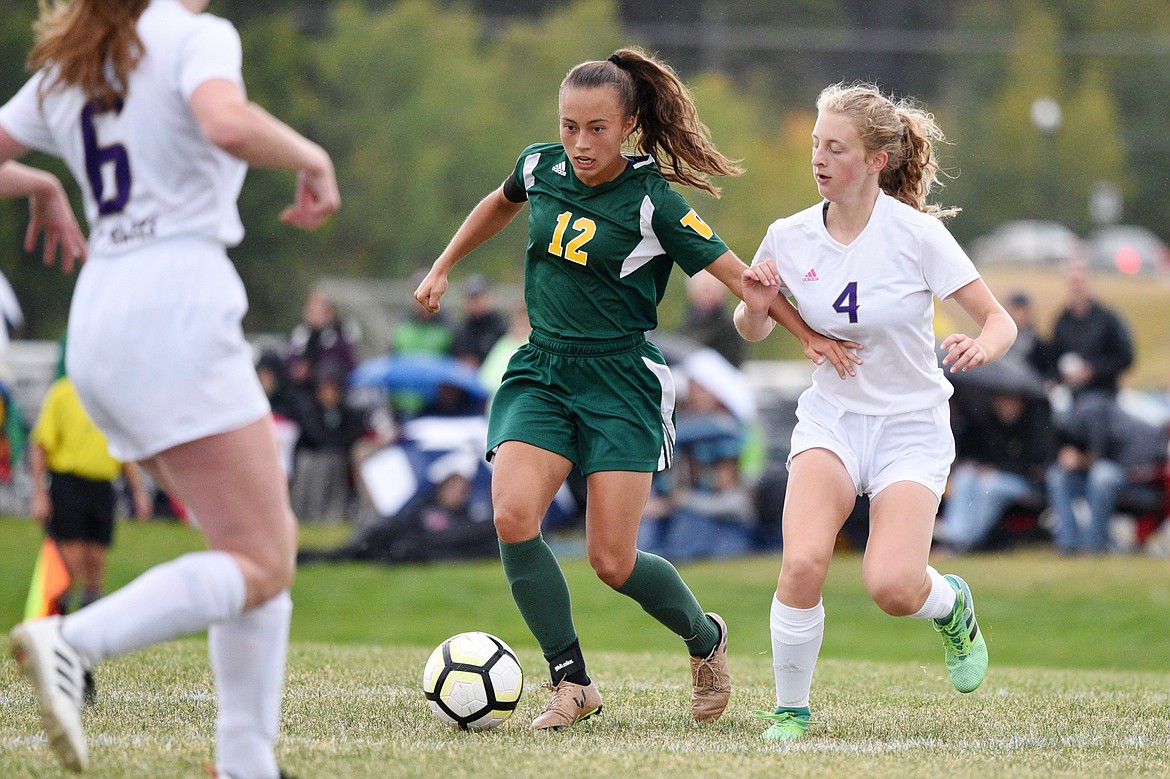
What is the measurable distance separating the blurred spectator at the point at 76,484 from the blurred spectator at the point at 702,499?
478 centimetres

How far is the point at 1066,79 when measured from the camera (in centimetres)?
4297

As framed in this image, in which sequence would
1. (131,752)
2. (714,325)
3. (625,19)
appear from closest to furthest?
1. (131,752)
2. (714,325)
3. (625,19)

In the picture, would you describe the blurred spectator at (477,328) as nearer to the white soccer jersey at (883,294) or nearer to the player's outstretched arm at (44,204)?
the white soccer jersey at (883,294)

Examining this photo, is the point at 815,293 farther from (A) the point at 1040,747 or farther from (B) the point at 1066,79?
(B) the point at 1066,79

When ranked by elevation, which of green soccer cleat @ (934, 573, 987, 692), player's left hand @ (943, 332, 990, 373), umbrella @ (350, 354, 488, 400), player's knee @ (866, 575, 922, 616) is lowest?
umbrella @ (350, 354, 488, 400)

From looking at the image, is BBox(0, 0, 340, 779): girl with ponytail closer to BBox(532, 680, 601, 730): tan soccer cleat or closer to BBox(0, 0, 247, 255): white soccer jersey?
BBox(0, 0, 247, 255): white soccer jersey

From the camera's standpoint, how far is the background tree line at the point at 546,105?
22.9 metres

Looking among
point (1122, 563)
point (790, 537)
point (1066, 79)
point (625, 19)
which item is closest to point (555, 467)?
point (790, 537)

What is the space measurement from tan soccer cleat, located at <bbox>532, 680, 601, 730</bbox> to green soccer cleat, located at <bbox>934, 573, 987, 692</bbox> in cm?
120

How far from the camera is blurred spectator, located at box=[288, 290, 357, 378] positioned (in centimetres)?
1364

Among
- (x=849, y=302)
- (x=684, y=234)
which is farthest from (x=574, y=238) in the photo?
(x=849, y=302)

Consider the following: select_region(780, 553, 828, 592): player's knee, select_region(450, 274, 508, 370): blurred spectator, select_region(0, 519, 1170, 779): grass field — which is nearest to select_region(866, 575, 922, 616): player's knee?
select_region(780, 553, 828, 592): player's knee

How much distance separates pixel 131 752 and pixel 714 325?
9344 millimetres

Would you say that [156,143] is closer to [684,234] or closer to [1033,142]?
[684,234]
